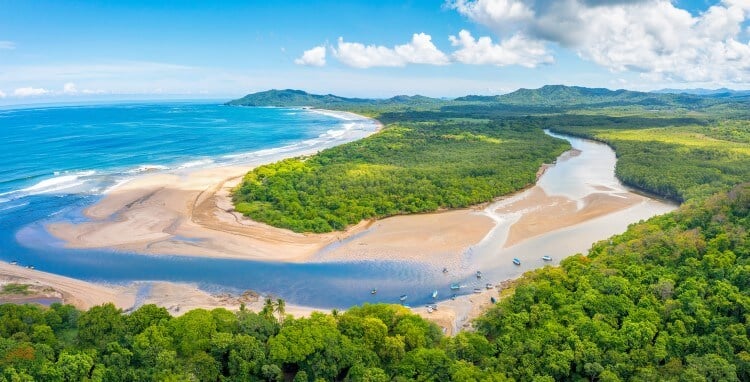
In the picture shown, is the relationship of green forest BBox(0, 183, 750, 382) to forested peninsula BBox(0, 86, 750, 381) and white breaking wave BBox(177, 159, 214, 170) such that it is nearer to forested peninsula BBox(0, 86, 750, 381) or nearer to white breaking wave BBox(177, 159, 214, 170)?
forested peninsula BBox(0, 86, 750, 381)

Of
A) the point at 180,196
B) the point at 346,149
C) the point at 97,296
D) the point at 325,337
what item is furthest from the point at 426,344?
the point at 346,149

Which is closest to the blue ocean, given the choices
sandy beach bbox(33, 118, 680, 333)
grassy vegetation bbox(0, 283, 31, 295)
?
sandy beach bbox(33, 118, 680, 333)

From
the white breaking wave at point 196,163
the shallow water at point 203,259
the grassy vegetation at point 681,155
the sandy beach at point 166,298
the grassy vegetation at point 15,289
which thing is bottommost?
the sandy beach at point 166,298

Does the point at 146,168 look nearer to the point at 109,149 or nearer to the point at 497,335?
the point at 109,149

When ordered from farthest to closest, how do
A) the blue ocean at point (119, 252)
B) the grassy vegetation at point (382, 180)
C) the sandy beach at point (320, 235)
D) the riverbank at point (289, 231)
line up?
the grassy vegetation at point (382, 180), the riverbank at point (289, 231), the blue ocean at point (119, 252), the sandy beach at point (320, 235)

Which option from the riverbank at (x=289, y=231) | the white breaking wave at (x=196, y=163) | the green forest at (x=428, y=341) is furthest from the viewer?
the white breaking wave at (x=196, y=163)

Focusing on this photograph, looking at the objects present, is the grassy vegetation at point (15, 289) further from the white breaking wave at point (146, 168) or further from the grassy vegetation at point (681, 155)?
the grassy vegetation at point (681, 155)

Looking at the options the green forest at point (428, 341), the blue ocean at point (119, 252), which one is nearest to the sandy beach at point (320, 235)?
the blue ocean at point (119, 252)
